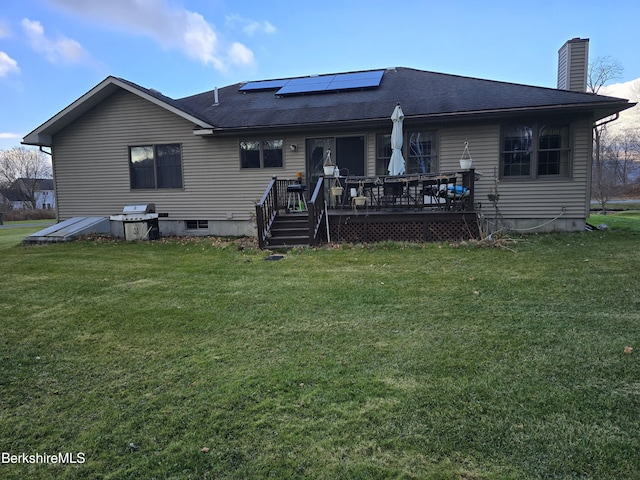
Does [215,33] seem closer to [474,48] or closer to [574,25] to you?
[474,48]

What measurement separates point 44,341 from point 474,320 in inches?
162

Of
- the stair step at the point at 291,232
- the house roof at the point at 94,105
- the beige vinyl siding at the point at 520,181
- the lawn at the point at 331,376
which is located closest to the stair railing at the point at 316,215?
the stair step at the point at 291,232

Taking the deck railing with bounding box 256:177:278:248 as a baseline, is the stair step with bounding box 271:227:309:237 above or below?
below

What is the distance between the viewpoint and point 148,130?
11492 mm

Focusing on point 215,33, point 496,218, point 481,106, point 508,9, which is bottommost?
point 496,218

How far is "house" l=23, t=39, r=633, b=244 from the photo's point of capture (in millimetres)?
9266

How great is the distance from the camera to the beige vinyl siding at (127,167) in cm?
1109

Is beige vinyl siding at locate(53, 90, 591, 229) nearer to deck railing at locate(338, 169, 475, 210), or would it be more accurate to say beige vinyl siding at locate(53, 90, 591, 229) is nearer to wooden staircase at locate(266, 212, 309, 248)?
deck railing at locate(338, 169, 475, 210)

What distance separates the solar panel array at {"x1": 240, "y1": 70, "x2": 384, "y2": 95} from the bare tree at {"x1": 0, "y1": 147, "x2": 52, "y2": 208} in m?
46.4

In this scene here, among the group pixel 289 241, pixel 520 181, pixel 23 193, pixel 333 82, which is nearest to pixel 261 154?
pixel 289 241

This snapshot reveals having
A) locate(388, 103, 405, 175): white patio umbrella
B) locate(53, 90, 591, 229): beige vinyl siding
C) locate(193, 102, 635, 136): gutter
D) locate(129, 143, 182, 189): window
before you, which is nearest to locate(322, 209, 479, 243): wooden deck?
locate(388, 103, 405, 175): white patio umbrella

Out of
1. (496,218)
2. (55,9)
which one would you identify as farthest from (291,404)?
(55,9)

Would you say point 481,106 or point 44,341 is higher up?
point 481,106

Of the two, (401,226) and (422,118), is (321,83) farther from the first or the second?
(401,226)
